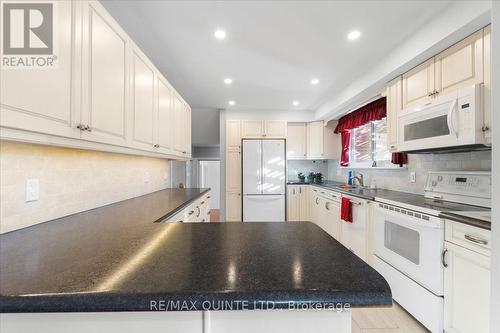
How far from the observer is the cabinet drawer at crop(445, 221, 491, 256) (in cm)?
127

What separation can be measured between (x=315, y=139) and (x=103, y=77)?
4.11m

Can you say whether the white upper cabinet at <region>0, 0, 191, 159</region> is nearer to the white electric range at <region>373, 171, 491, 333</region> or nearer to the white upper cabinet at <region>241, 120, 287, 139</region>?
→ the white electric range at <region>373, 171, 491, 333</region>

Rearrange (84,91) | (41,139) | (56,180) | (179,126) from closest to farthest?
1. (41,139)
2. (84,91)
3. (56,180)
4. (179,126)

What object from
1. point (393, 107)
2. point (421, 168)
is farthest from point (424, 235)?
point (393, 107)

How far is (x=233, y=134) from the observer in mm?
4559

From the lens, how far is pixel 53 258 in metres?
0.70

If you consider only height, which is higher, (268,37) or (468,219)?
(268,37)

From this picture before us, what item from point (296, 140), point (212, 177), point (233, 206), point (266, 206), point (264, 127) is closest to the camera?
point (266, 206)

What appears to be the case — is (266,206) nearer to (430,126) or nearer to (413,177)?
(413,177)

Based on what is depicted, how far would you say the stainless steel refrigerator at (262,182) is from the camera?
14.2 ft

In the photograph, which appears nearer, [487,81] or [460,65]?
[487,81]

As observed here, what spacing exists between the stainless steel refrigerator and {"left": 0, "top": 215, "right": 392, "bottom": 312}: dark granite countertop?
3344 mm

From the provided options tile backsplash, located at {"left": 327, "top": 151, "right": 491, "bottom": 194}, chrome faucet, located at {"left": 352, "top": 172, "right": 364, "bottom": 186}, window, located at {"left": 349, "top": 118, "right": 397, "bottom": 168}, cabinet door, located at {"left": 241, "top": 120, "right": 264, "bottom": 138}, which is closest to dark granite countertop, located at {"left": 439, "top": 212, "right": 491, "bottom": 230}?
tile backsplash, located at {"left": 327, "top": 151, "right": 491, "bottom": 194}

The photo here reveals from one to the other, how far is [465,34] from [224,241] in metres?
2.31
